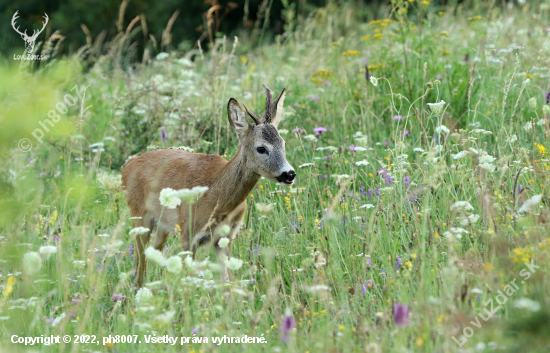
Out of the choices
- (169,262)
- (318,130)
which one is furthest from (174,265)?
(318,130)

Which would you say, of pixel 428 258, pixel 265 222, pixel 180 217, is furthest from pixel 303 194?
pixel 428 258

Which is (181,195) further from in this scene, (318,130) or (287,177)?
(318,130)

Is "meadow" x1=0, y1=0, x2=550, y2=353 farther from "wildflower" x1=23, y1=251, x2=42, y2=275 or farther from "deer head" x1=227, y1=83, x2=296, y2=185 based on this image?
"deer head" x1=227, y1=83, x2=296, y2=185

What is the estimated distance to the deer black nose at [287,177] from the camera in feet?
13.6

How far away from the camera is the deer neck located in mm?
4441

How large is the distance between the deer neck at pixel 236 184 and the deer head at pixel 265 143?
5 cm

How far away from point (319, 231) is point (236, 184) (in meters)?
0.73

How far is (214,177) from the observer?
184 inches

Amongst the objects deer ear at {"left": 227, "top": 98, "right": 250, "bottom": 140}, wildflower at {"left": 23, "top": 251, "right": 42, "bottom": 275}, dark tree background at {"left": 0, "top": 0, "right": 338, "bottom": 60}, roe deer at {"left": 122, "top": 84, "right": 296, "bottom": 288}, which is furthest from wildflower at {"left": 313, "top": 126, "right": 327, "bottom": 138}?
dark tree background at {"left": 0, "top": 0, "right": 338, "bottom": 60}

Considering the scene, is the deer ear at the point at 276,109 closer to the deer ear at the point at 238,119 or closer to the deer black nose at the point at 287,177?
the deer ear at the point at 238,119

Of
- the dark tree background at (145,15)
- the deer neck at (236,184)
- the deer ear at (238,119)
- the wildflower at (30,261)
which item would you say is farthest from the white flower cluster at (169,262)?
the dark tree background at (145,15)

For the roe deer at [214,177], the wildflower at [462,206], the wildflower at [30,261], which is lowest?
the roe deer at [214,177]

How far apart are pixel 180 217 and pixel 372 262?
1.54m

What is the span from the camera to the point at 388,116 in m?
6.24
